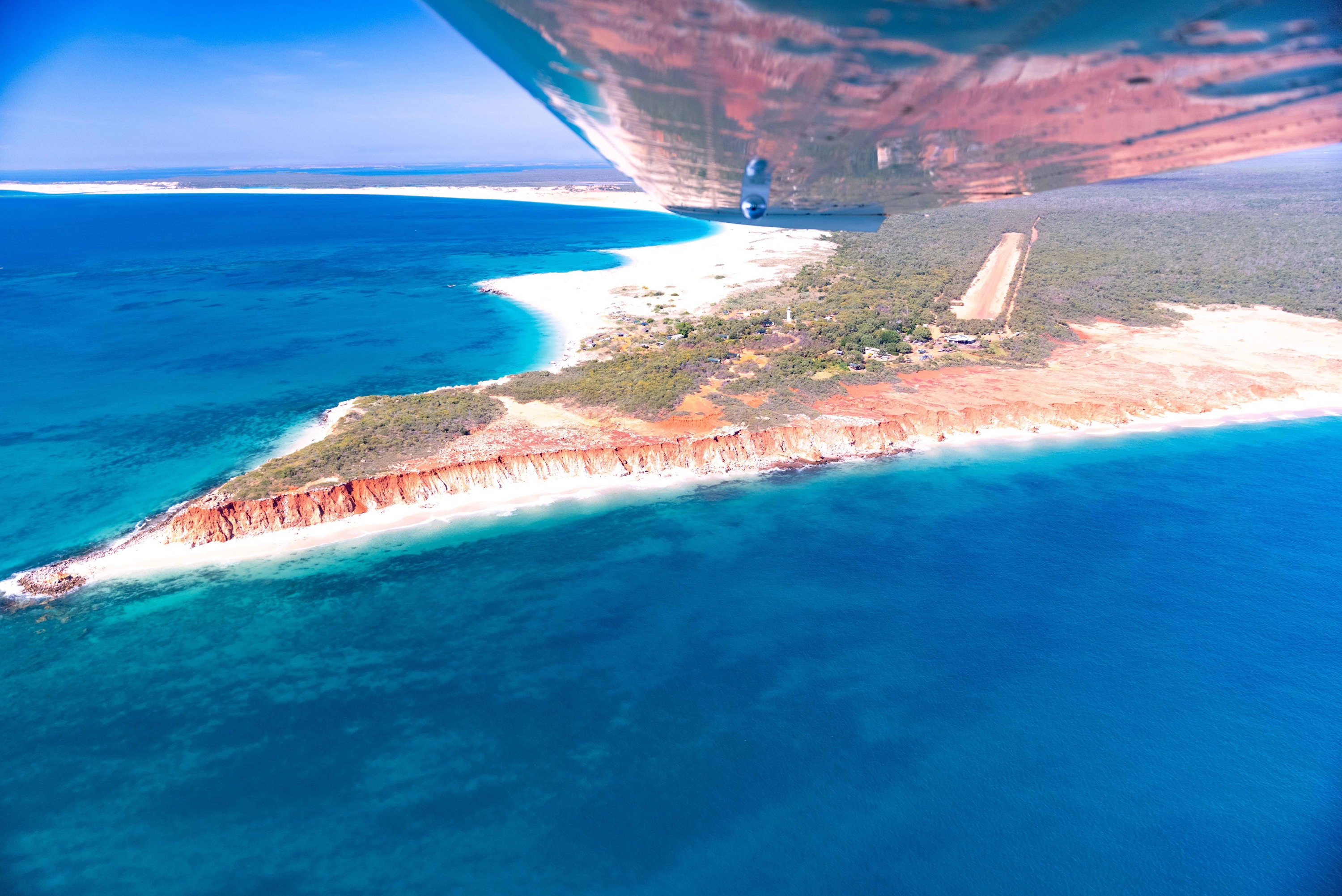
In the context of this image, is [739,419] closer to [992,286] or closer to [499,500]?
[499,500]

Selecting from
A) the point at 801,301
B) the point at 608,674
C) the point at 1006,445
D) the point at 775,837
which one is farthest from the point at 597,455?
the point at 801,301

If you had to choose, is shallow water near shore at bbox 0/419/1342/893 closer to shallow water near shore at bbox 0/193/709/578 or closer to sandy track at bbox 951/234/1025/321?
shallow water near shore at bbox 0/193/709/578

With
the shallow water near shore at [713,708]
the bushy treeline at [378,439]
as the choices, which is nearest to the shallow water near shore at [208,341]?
the bushy treeline at [378,439]

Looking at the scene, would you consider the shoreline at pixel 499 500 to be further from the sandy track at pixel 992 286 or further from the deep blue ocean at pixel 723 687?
the sandy track at pixel 992 286

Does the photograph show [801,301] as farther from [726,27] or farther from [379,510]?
[726,27]

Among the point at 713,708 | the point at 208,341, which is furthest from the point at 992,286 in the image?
the point at 208,341

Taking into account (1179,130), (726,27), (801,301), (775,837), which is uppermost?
(726,27)
